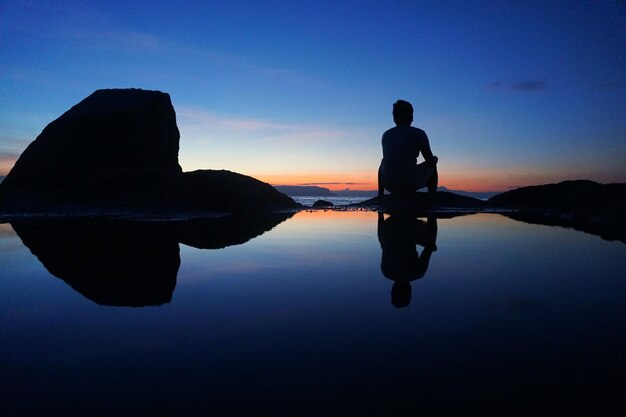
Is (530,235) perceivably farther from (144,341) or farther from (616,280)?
(144,341)

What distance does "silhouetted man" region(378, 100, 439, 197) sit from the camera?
13.4 metres

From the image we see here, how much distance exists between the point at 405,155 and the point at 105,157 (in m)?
22.8

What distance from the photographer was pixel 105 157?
2644 cm

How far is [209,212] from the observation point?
48.4 ft

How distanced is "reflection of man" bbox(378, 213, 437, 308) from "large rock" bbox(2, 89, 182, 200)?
20.5 metres

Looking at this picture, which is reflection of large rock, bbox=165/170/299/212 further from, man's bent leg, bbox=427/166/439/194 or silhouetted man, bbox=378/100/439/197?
man's bent leg, bbox=427/166/439/194

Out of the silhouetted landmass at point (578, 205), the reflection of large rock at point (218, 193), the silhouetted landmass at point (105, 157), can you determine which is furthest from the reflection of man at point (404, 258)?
the silhouetted landmass at point (105, 157)

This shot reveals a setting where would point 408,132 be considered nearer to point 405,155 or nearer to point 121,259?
point 405,155

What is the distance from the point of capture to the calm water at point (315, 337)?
159 cm

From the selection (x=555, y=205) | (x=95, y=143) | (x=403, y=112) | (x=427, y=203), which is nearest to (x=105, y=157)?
(x=95, y=143)

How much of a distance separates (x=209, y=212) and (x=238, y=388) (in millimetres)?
13663

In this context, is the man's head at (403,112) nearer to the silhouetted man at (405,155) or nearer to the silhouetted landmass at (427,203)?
the silhouetted man at (405,155)

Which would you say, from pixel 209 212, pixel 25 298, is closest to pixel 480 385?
pixel 25 298

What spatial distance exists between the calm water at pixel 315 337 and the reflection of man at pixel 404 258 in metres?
0.04
